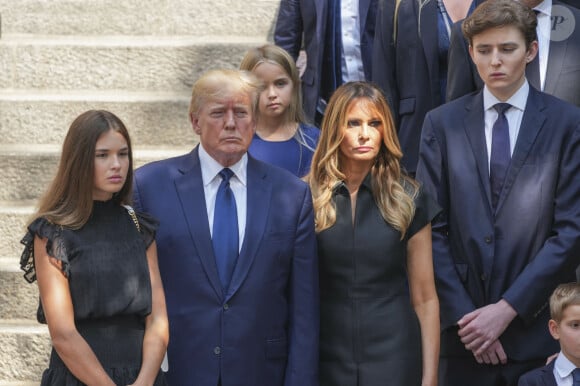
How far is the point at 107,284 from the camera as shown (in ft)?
12.7

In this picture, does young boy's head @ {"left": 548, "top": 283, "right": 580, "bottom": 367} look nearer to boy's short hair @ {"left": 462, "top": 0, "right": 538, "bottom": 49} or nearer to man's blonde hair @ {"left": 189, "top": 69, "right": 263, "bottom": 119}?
boy's short hair @ {"left": 462, "top": 0, "right": 538, "bottom": 49}

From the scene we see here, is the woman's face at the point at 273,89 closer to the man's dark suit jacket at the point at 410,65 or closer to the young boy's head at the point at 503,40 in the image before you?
the man's dark suit jacket at the point at 410,65

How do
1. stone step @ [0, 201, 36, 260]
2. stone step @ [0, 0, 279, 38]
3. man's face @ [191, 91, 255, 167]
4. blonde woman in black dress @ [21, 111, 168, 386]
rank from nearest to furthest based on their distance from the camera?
blonde woman in black dress @ [21, 111, 168, 386]
man's face @ [191, 91, 255, 167]
stone step @ [0, 201, 36, 260]
stone step @ [0, 0, 279, 38]

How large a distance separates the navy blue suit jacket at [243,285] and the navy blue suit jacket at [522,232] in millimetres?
677

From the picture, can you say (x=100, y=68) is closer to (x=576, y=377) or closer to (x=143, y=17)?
(x=143, y=17)

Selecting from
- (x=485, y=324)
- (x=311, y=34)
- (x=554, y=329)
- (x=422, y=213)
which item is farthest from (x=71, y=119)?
(x=554, y=329)

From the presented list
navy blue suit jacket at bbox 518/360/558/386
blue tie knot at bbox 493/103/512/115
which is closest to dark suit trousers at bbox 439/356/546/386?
navy blue suit jacket at bbox 518/360/558/386

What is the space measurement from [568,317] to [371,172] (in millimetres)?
924

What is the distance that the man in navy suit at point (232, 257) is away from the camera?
401 cm

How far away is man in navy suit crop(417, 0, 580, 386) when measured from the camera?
4379 millimetres

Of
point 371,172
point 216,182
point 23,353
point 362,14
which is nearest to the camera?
point 216,182

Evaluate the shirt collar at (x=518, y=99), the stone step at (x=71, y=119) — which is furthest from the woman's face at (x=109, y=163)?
the stone step at (x=71, y=119)

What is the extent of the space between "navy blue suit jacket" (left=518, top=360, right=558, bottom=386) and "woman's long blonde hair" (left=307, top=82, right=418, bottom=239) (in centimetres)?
71

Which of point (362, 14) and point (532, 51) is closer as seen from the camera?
point (532, 51)
